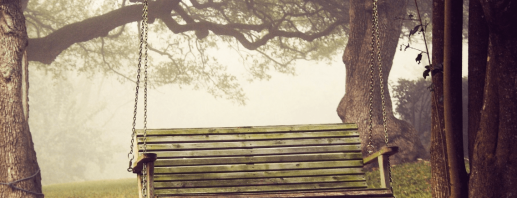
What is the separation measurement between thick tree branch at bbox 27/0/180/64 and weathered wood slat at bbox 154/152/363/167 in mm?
9345

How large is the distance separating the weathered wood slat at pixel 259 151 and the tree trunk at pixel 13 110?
181 inches

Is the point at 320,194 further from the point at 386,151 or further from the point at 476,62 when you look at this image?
the point at 476,62

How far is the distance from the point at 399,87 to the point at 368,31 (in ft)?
8.77

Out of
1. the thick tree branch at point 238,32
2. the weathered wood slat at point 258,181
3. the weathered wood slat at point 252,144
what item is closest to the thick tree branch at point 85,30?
the thick tree branch at point 238,32

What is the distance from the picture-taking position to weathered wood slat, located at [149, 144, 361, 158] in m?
4.59

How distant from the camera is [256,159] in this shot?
15.3 ft

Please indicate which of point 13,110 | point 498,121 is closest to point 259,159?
point 498,121

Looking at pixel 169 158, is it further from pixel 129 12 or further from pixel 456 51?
pixel 129 12

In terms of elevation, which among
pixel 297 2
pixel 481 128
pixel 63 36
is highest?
pixel 297 2

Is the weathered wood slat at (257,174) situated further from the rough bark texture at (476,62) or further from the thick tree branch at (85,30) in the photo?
the thick tree branch at (85,30)

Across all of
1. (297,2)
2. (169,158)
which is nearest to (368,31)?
(297,2)

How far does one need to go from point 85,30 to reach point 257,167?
999cm


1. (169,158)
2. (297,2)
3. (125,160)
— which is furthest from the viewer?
(125,160)

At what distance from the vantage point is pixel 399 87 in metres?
12.5
